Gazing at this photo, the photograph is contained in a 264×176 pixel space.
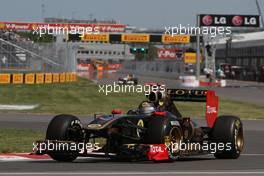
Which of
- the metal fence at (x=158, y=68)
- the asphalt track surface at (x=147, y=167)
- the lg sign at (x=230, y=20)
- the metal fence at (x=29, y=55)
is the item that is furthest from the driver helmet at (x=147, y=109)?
the metal fence at (x=158, y=68)

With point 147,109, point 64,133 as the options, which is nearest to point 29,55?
point 147,109

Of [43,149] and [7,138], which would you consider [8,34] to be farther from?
[43,149]

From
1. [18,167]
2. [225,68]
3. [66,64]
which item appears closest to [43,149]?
[18,167]

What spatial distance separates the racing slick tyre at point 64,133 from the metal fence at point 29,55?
38.6 metres

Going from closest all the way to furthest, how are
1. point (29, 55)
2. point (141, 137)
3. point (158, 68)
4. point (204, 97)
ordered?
1. point (141, 137)
2. point (204, 97)
3. point (29, 55)
4. point (158, 68)

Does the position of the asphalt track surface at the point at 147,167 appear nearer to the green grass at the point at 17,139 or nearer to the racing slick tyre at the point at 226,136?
the racing slick tyre at the point at 226,136

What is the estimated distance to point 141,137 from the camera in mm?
11805

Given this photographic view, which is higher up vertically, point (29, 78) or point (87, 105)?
point (29, 78)

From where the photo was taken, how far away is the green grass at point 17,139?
46.8 ft

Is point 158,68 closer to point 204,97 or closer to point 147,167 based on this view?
point 204,97

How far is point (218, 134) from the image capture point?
1259cm

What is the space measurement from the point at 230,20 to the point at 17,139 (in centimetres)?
4586

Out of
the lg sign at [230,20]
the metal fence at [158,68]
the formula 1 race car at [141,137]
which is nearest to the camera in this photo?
the formula 1 race car at [141,137]

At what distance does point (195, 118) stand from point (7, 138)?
9876 millimetres
